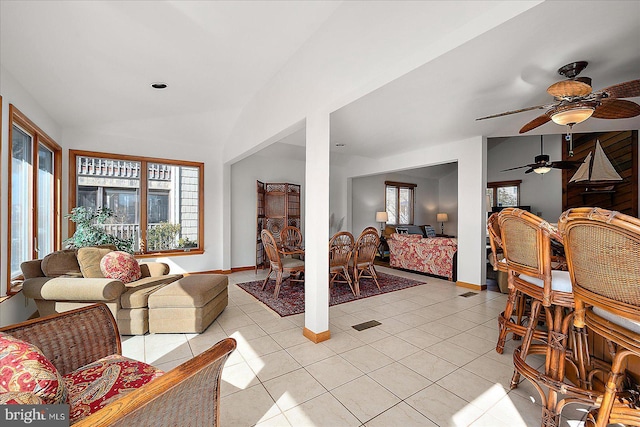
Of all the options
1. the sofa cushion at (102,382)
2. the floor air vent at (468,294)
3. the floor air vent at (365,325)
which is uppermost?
the sofa cushion at (102,382)

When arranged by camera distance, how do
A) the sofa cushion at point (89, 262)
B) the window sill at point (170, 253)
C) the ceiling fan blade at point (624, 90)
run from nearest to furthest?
the ceiling fan blade at point (624, 90) → the sofa cushion at point (89, 262) → the window sill at point (170, 253)

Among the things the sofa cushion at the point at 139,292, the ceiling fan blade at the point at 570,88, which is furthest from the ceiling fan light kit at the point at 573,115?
the sofa cushion at the point at 139,292

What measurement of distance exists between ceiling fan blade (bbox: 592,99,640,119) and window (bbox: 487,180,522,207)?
654 cm

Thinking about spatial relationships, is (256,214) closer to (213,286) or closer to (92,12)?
(213,286)

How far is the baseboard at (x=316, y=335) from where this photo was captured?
Result: 2.67 m

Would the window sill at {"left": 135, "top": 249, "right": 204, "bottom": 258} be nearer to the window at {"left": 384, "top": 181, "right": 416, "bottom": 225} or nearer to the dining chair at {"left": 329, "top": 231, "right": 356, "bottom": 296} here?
the dining chair at {"left": 329, "top": 231, "right": 356, "bottom": 296}

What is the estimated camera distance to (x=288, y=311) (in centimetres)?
350

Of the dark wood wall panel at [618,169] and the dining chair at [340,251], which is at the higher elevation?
the dark wood wall panel at [618,169]

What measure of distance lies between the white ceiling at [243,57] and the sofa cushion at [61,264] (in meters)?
1.77

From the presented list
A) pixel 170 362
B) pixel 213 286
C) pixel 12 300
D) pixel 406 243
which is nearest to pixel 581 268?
pixel 170 362

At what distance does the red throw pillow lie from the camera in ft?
9.77

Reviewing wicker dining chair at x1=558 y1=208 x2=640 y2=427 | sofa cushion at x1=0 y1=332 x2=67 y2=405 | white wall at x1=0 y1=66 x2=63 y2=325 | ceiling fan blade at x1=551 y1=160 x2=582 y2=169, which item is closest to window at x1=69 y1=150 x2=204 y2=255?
white wall at x1=0 y1=66 x2=63 y2=325

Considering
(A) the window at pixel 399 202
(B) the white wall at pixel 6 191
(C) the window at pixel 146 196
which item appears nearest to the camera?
(B) the white wall at pixel 6 191

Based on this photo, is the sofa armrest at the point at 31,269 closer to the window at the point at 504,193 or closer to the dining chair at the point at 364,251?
the dining chair at the point at 364,251
